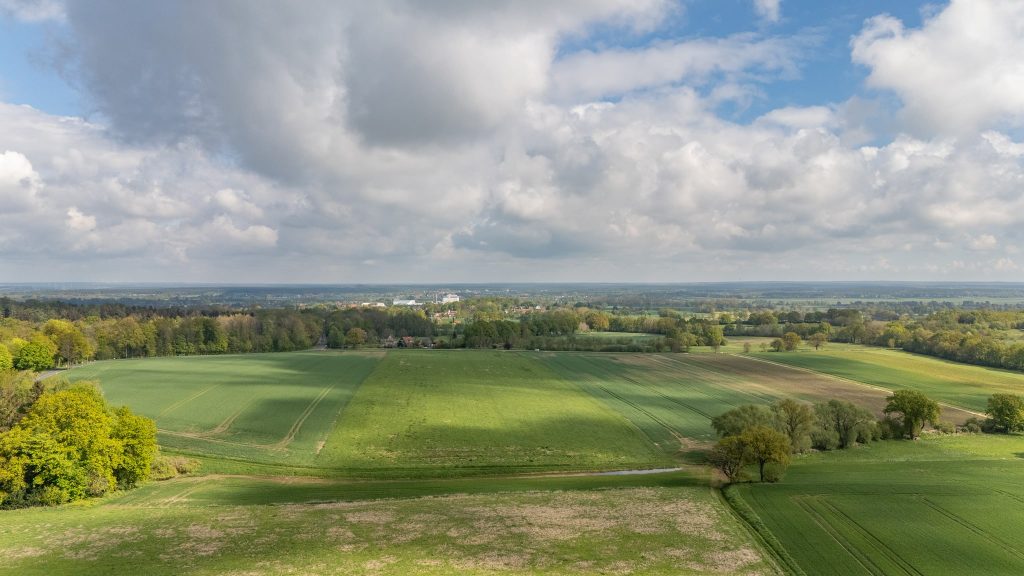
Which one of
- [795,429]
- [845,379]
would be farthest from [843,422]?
[845,379]

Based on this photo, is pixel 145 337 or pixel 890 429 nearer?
pixel 890 429

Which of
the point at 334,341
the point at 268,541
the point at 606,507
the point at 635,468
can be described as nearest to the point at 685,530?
the point at 606,507

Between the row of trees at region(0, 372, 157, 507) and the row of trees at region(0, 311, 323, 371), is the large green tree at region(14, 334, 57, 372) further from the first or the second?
the row of trees at region(0, 372, 157, 507)

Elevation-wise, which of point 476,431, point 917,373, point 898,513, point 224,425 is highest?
point 898,513

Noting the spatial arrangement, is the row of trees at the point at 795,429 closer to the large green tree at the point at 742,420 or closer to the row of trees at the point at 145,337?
the large green tree at the point at 742,420

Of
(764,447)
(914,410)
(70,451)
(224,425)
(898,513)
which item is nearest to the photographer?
(898,513)

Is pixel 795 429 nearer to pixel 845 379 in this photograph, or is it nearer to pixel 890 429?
pixel 890 429
